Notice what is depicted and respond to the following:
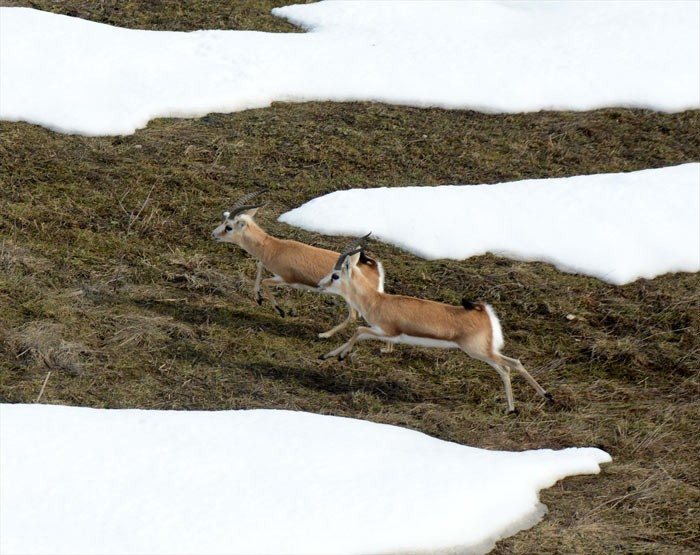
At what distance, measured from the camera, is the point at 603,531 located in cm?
830

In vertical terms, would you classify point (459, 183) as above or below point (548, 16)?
below

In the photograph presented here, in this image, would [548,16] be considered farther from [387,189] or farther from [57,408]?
[57,408]

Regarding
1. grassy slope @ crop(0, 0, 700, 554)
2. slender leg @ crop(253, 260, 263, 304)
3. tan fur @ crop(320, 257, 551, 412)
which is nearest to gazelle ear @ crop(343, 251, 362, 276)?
tan fur @ crop(320, 257, 551, 412)

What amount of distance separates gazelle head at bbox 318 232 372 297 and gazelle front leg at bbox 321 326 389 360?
1.96ft

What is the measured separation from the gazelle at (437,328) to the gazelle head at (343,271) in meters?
0.02

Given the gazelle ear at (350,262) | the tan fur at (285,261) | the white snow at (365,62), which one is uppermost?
the white snow at (365,62)

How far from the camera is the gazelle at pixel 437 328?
35.2 ft

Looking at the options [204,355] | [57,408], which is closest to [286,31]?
[204,355]

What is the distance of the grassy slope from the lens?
396 inches

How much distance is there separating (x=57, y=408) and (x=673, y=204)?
994 cm

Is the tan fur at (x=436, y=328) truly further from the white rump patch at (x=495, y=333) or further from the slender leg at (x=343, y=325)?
the slender leg at (x=343, y=325)

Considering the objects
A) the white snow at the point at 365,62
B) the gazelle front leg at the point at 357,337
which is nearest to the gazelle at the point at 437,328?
the gazelle front leg at the point at 357,337

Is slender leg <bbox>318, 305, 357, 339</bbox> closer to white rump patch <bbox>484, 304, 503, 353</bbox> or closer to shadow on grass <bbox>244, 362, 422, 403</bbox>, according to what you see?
shadow on grass <bbox>244, 362, 422, 403</bbox>

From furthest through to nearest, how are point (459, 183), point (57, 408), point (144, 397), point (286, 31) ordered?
point (286, 31) < point (459, 183) < point (144, 397) < point (57, 408)
